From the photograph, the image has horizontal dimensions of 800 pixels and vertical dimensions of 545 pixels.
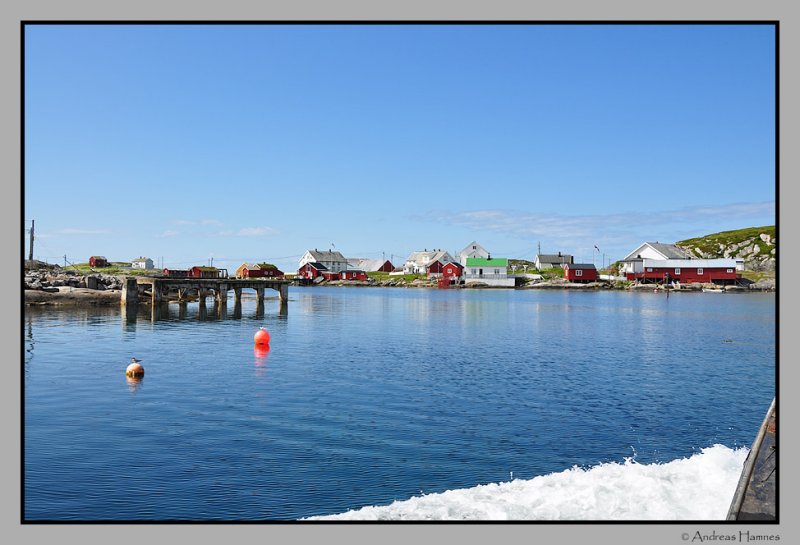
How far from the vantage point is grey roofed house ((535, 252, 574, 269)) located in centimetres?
19450

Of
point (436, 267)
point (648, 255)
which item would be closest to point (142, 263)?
point (436, 267)

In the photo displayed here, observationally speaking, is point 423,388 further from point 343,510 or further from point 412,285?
point 412,285

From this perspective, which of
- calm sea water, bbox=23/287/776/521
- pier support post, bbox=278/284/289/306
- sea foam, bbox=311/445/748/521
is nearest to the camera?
sea foam, bbox=311/445/748/521

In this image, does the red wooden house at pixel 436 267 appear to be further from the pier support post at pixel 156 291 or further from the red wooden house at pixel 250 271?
the pier support post at pixel 156 291

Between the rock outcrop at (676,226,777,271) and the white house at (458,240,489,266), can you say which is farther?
the white house at (458,240,489,266)

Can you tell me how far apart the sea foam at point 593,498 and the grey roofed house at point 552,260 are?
179m

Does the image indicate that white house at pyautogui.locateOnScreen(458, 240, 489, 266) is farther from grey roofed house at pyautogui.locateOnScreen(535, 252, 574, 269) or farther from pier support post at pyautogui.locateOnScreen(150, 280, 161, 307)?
pier support post at pyautogui.locateOnScreen(150, 280, 161, 307)

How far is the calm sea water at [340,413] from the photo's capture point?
682 inches

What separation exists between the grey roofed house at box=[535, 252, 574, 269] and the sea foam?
178608mm

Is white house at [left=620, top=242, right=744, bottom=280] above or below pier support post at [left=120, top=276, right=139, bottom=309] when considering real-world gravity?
above

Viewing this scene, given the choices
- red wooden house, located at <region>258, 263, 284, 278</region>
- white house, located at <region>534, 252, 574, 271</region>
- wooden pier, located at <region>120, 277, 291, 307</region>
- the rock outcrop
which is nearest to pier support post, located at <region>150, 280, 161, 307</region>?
wooden pier, located at <region>120, 277, 291, 307</region>

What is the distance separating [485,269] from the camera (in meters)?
186

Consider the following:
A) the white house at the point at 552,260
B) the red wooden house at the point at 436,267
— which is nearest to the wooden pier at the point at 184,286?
the red wooden house at the point at 436,267
